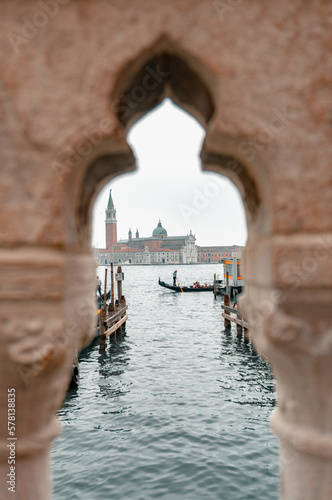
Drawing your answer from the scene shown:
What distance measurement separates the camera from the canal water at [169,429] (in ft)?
19.7

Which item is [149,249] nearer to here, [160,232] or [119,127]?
[160,232]

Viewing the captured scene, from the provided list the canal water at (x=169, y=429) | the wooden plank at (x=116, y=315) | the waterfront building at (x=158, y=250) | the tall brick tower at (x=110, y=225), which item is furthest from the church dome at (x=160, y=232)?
the canal water at (x=169, y=429)

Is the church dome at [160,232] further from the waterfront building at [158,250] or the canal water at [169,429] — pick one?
the canal water at [169,429]

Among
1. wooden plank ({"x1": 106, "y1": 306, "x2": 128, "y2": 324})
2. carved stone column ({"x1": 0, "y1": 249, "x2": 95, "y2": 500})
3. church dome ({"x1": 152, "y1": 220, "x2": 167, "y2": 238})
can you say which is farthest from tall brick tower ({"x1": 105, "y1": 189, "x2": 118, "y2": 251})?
carved stone column ({"x1": 0, "y1": 249, "x2": 95, "y2": 500})

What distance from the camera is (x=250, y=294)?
1.62 meters

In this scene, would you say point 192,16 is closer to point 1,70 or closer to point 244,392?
point 1,70

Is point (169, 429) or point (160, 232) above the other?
point (160, 232)

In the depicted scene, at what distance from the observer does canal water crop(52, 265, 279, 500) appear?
19.7 ft

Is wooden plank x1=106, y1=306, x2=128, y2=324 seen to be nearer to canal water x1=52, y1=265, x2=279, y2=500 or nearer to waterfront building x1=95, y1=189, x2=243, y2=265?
canal water x1=52, y1=265, x2=279, y2=500

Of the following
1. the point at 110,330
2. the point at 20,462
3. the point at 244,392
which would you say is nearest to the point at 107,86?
the point at 20,462

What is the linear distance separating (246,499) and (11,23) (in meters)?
6.02

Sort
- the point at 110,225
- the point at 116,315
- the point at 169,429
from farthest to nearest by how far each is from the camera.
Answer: the point at 110,225 → the point at 116,315 → the point at 169,429

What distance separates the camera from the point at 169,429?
25.5 feet

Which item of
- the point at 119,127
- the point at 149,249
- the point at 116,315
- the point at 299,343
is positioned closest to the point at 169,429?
the point at 299,343
